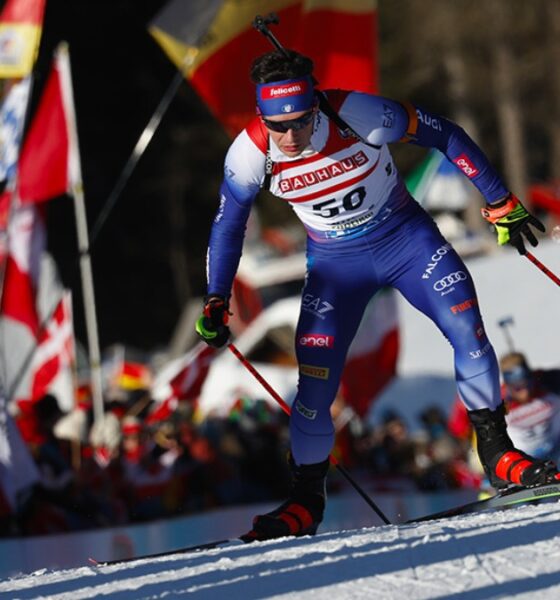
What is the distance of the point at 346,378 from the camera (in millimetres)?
12656

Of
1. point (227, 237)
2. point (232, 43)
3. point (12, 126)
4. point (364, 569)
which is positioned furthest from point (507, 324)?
point (364, 569)

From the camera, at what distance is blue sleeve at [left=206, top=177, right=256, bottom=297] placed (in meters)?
5.83

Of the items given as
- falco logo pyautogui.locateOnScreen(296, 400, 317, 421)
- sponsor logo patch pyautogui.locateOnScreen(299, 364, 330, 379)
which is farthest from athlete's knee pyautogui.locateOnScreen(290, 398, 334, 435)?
sponsor logo patch pyautogui.locateOnScreen(299, 364, 330, 379)

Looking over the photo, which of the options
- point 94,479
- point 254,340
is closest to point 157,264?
point 254,340

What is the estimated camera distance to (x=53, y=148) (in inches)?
470

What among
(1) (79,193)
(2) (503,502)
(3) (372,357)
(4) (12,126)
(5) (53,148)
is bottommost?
(3) (372,357)

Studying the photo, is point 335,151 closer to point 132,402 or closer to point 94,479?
point 94,479

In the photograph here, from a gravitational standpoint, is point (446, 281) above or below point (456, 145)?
below

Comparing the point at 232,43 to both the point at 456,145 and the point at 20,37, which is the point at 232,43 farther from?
the point at 456,145

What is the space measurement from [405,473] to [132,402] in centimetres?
267

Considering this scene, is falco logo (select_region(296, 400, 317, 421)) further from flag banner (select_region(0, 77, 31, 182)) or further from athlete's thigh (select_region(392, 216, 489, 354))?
flag banner (select_region(0, 77, 31, 182))

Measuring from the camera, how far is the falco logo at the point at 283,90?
5504mm

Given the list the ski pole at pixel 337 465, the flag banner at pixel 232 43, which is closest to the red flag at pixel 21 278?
the flag banner at pixel 232 43

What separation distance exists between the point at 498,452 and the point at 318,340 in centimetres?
93
